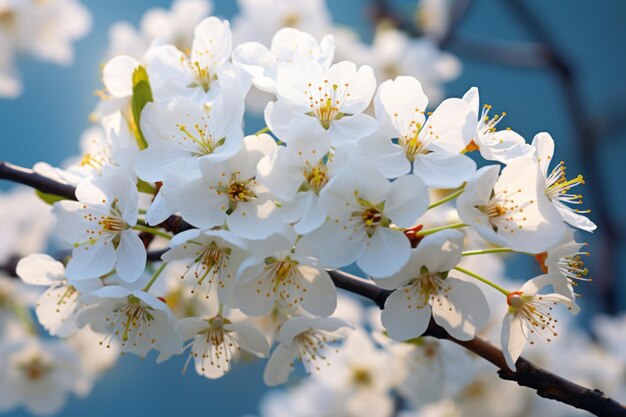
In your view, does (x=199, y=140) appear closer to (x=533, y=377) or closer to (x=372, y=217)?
(x=372, y=217)

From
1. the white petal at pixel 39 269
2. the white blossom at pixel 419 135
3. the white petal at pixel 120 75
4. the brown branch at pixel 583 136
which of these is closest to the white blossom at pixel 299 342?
the white blossom at pixel 419 135

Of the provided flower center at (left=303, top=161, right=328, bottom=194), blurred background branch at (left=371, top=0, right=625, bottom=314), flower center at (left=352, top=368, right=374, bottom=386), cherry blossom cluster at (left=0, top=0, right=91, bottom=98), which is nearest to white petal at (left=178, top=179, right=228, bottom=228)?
flower center at (left=303, top=161, right=328, bottom=194)

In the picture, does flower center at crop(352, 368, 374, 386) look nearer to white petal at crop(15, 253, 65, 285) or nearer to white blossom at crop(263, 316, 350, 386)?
white blossom at crop(263, 316, 350, 386)

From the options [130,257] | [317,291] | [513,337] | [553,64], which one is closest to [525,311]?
[513,337]

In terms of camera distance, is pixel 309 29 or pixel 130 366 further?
pixel 130 366

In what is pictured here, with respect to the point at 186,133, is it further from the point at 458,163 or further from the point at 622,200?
the point at 622,200

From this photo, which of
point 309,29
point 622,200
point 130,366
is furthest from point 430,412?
point 622,200

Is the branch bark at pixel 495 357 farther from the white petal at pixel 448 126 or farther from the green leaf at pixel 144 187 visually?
the white petal at pixel 448 126
